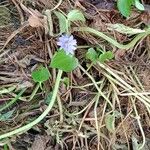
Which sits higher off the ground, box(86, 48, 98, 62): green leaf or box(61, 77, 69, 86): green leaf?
box(86, 48, 98, 62): green leaf

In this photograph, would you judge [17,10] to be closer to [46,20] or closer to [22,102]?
[46,20]

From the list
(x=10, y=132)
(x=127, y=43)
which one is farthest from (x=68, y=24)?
(x=10, y=132)

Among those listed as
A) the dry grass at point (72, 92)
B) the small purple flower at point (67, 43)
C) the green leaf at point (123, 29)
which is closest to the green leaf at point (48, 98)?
the dry grass at point (72, 92)

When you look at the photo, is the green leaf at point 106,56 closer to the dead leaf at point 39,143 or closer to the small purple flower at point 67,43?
the small purple flower at point 67,43

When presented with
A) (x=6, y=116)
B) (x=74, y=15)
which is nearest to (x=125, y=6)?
(x=74, y=15)

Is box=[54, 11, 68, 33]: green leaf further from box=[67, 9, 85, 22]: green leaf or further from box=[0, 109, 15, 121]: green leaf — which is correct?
box=[0, 109, 15, 121]: green leaf

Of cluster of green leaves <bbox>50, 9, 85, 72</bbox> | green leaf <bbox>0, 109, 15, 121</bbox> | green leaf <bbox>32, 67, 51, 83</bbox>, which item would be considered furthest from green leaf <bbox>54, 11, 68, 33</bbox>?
green leaf <bbox>0, 109, 15, 121</bbox>

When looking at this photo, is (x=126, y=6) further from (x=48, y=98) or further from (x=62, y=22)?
(x=48, y=98)
